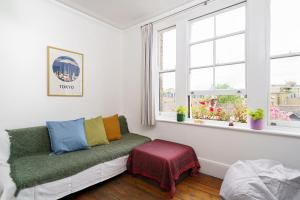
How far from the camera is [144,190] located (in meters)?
1.98

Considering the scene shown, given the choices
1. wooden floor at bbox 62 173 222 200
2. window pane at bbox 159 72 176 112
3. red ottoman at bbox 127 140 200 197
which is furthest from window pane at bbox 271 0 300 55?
wooden floor at bbox 62 173 222 200

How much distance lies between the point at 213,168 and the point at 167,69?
1796mm

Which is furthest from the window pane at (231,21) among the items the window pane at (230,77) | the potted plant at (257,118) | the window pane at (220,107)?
the potted plant at (257,118)

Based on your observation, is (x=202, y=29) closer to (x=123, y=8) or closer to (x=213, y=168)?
(x=123, y=8)

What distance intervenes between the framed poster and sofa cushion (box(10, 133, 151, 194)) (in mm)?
1009

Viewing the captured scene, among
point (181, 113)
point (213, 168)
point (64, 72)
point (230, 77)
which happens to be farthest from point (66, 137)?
point (230, 77)

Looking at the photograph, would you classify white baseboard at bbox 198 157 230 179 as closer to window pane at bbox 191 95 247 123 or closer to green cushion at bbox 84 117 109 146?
window pane at bbox 191 95 247 123

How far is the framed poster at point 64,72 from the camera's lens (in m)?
2.43

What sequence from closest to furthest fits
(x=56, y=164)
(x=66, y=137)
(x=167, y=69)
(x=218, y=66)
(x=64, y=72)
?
(x=56, y=164) < (x=66, y=137) < (x=218, y=66) < (x=64, y=72) < (x=167, y=69)

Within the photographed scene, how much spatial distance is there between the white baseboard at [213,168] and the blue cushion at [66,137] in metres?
1.74

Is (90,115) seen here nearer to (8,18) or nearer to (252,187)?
(8,18)

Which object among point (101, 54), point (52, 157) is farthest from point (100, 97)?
point (52, 157)

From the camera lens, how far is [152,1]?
2.52 metres

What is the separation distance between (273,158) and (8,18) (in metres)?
3.71
